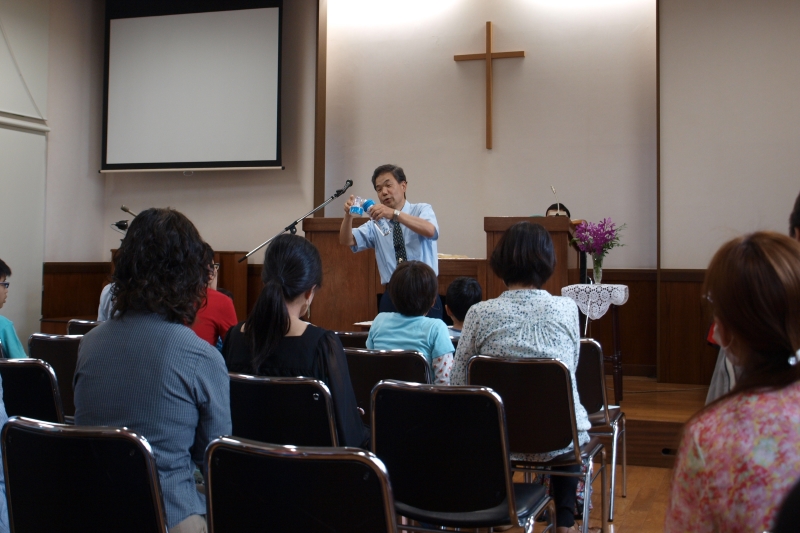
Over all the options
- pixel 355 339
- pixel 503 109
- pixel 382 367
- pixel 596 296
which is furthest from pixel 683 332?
pixel 382 367

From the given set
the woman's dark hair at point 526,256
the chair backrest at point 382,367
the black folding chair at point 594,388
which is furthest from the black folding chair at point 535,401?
the black folding chair at point 594,388

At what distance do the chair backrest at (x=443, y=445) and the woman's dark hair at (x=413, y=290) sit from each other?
2.44 ft

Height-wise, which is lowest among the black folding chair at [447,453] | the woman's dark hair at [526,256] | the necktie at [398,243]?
the black folding chair at [447,453]

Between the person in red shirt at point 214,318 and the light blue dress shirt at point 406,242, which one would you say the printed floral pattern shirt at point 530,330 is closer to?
the person in red shirt at point 214,318

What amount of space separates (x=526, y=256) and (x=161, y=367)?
3.97ft

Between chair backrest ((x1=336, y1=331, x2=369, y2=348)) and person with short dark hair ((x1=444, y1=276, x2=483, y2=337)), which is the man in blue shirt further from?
chair backrest ((x1=336, y1=331, x2=369, y2=348))

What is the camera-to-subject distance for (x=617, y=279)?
604cm

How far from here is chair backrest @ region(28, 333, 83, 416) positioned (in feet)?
9.01

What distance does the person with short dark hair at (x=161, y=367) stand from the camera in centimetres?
153

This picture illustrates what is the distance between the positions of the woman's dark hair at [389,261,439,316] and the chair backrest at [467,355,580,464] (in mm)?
397

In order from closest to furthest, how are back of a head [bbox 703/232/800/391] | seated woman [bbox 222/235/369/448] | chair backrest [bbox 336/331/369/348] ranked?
1. back of a head [bbox 703/232/800/391]
2. seated woman [bbox 222/235/369/448]
3. chair backrest [bbox 336/331/369/348]

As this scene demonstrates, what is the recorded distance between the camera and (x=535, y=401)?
7.40 feet

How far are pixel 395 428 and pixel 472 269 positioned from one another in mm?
2755

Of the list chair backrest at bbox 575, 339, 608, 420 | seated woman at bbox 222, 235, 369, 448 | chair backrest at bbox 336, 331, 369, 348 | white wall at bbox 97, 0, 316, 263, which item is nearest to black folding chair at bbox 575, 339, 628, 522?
chair backrest at bbox 575, 339, 608, 420
